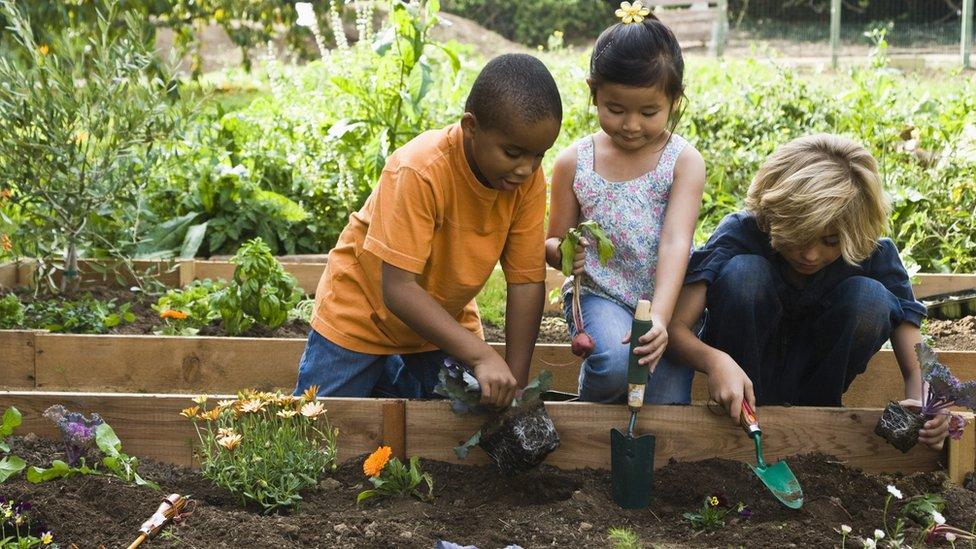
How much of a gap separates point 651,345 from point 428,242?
2.06 ft

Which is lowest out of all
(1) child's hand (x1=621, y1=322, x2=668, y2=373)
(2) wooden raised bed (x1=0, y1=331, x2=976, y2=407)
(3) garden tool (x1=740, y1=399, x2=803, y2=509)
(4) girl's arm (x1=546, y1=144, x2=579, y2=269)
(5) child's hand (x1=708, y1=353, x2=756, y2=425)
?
(2) wooden raised bed (x1=0, y1=331, x2=976, y2=407)

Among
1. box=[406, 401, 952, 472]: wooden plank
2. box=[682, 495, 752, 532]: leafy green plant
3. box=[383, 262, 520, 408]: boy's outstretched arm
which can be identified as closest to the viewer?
box=[682, 495, 752, 532]: leafy green plant

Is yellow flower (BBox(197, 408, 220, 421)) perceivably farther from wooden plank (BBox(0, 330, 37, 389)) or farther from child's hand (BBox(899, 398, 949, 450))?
child's hand (BBox(899, 398, 949, 450))

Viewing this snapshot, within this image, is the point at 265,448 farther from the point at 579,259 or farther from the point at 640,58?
the point at 640,58

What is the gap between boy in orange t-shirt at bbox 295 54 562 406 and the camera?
258 centimetres

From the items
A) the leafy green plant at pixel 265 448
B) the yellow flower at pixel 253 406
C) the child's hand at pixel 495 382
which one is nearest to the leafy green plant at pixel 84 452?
the leafy green plant at pixel 265 448

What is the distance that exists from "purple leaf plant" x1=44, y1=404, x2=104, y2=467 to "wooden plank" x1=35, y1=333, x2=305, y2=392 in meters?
0.96

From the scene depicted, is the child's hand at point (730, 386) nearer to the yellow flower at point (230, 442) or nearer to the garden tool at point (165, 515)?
the yellow flower at point (230, 442)

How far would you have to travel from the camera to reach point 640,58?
2.83 meters

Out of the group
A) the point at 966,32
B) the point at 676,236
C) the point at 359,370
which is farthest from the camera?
the point at 966,32

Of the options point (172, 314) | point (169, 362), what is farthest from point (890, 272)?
point (172, 314)

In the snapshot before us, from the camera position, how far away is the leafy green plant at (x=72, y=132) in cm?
420

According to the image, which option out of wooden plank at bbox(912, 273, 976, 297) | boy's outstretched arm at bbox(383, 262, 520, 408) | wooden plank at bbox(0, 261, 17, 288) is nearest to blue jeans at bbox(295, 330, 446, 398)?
boy's outstretched arm at bbox(383, 262, 520, 408)

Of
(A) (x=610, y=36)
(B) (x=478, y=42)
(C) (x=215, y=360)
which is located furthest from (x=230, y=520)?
(B) (x=478, y=42)
